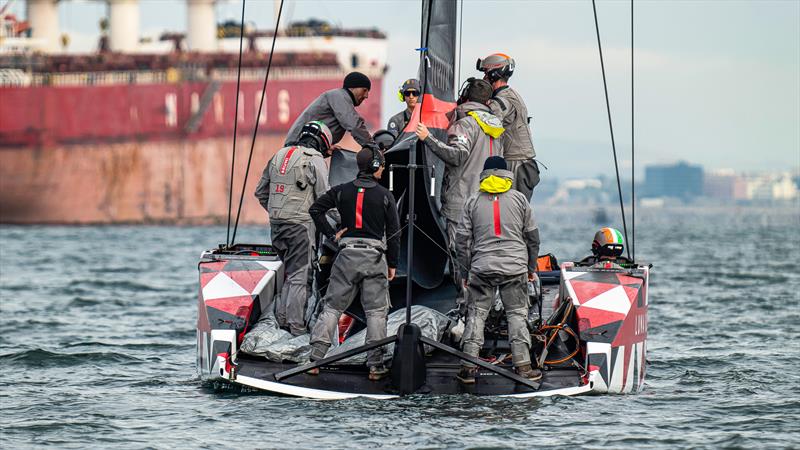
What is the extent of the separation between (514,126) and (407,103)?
4.20 ft

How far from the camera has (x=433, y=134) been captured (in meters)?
9.86

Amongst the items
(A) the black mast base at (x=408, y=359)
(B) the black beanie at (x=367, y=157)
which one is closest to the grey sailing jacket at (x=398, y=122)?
(B) the black beanie at (x=367, y=157)

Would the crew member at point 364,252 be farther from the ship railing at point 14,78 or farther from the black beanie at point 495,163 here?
the ship railing at point 14,78

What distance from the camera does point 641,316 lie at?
9.71m

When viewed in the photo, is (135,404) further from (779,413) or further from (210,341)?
(779,413)

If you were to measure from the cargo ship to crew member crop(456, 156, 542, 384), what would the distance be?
4132cm

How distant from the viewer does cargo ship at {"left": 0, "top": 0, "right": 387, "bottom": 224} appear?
52.2 m

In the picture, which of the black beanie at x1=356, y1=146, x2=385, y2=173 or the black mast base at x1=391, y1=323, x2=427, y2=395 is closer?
the black mast base at x1=391, y1=323, x2=427, y2=395

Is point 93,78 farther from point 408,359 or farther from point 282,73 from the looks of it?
point 408,359

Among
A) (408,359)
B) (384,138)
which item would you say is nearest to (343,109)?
(384,138)

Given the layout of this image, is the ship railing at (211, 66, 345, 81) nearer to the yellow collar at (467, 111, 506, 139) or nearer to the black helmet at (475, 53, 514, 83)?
the black helmet at (475, 53, 514, 83)

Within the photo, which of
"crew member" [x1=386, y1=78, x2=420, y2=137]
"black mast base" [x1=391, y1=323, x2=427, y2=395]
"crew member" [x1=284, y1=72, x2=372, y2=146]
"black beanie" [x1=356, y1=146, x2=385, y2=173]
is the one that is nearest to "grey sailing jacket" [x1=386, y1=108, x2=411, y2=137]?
"crew member" [x1=386, y1=78, x2=420, y2=137]

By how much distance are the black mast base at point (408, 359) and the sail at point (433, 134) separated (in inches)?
50.0

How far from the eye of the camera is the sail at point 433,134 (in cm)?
985
